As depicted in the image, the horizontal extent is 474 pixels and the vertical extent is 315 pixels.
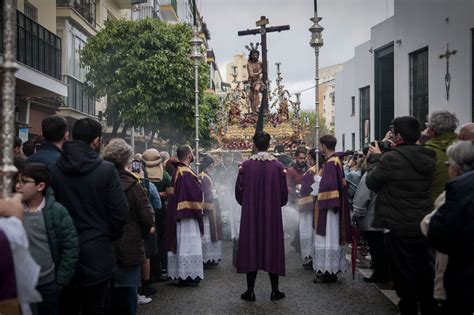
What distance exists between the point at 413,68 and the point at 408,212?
14.2 metres

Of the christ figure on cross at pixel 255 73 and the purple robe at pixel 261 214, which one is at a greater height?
the christ figure on cross at pixel 255 73

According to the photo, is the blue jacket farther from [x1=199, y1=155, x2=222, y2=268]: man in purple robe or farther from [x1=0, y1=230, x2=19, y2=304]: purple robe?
[x1=199, y1=155, x2=222, y2=268]: man in purple robe

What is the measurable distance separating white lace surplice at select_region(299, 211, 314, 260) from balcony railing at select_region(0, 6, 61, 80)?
9498mm

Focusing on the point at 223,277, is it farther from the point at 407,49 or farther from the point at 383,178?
the point at 407,49

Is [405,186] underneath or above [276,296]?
above

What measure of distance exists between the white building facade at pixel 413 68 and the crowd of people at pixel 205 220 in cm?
430

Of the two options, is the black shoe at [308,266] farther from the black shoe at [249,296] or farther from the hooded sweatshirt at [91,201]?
the hooded sweatshirt at [91,201]

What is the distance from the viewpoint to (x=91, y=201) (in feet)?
15.3

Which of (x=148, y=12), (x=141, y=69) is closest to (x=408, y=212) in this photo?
(x=141, y=69)

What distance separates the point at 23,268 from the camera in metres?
3.05

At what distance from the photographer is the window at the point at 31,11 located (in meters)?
19.2

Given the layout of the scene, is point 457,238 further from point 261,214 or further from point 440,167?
point 261,214

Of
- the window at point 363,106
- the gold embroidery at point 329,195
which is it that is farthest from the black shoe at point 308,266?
the window at point 363,106

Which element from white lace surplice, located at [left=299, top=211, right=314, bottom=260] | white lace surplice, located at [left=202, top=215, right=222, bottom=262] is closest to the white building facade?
white lace surplice, located at [left=299, top=211, right=314, bottom=260]
